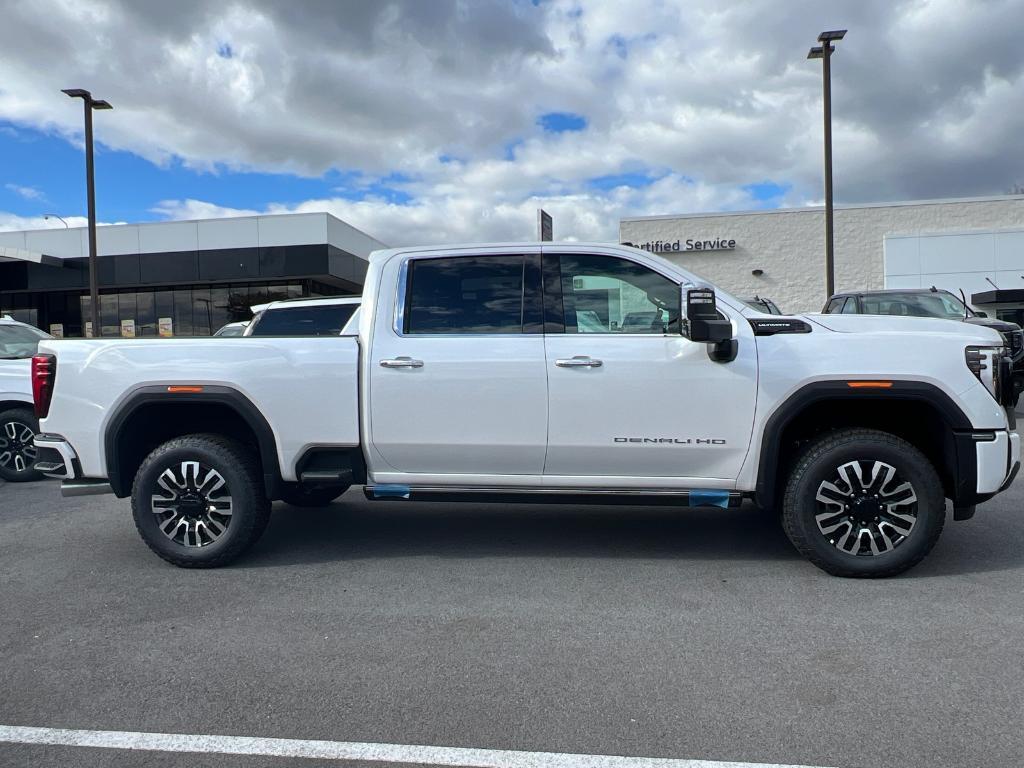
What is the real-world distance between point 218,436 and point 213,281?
72.4ft

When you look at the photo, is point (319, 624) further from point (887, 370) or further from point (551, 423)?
point (887, 370)

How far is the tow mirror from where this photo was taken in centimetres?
→ 432

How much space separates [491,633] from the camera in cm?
395

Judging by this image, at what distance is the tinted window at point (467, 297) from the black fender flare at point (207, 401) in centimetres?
109

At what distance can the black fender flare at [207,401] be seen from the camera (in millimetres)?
4973

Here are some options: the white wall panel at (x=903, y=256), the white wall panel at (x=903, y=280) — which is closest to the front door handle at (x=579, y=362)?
the white wall panel at (x=903, y=280)

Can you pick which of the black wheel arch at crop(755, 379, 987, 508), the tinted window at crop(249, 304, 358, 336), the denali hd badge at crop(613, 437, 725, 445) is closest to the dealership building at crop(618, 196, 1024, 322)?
the tinted window at crop(249, 304, 358, 336)

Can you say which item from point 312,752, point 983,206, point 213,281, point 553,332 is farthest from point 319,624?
point 983,206

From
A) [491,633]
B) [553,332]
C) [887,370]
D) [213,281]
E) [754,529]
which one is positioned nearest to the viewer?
[491,633]

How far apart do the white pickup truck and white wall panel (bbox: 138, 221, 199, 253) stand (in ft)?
69.5

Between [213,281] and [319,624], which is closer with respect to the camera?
→ [319,624]

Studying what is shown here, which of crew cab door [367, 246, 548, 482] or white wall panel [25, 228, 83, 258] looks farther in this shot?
white wall panel [25, 228, 83, 258]

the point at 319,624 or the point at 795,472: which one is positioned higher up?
the point at 795,472

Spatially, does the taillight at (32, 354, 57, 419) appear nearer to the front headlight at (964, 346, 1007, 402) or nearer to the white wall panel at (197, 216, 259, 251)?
the front headlight at (964, 346, 1007, 402)
